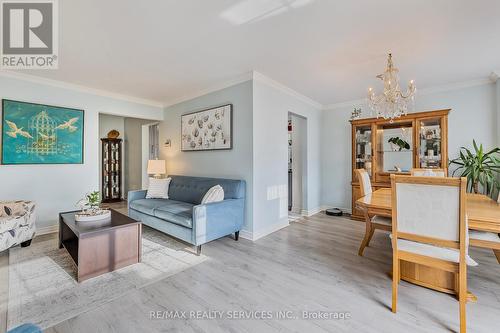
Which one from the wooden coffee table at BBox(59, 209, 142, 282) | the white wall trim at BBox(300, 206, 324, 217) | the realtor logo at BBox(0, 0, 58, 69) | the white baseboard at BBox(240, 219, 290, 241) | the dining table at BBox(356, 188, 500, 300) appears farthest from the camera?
→ the white wall trim at BBox(300, 206, 324, 217)

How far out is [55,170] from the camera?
3641mm

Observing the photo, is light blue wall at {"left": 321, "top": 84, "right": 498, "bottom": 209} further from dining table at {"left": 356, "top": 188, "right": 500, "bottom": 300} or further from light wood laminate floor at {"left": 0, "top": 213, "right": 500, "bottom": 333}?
dining table at {"left": 356, "top": 188, "right": 500, "bottom": 300}

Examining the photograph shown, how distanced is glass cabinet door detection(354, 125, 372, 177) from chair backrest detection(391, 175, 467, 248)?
3028mm

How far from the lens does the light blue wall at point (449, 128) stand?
140 inches

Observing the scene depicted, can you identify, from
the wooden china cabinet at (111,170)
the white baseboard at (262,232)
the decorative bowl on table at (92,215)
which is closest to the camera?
the decorative bowl on table at (92,215)

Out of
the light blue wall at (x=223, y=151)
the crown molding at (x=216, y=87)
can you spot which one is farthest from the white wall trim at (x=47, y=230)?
the crown molding at (x=216, y=87)

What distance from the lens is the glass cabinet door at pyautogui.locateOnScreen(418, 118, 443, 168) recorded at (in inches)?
149

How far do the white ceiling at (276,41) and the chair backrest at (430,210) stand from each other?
148cm

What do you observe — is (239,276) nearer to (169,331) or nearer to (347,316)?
(169,331)

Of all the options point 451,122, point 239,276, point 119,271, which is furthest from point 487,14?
point 119,271

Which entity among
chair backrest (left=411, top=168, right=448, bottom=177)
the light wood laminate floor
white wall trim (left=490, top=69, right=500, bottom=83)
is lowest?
the light wood laminate floor

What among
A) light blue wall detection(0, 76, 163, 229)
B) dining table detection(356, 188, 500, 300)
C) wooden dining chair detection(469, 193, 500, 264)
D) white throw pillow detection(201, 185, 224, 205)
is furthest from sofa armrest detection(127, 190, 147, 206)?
wooden dining chair detection(469, 193, 500, 264)

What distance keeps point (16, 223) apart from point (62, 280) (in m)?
1.25

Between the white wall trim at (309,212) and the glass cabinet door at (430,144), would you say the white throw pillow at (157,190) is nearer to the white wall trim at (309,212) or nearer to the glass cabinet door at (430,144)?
the white wall trim at (309,212)
